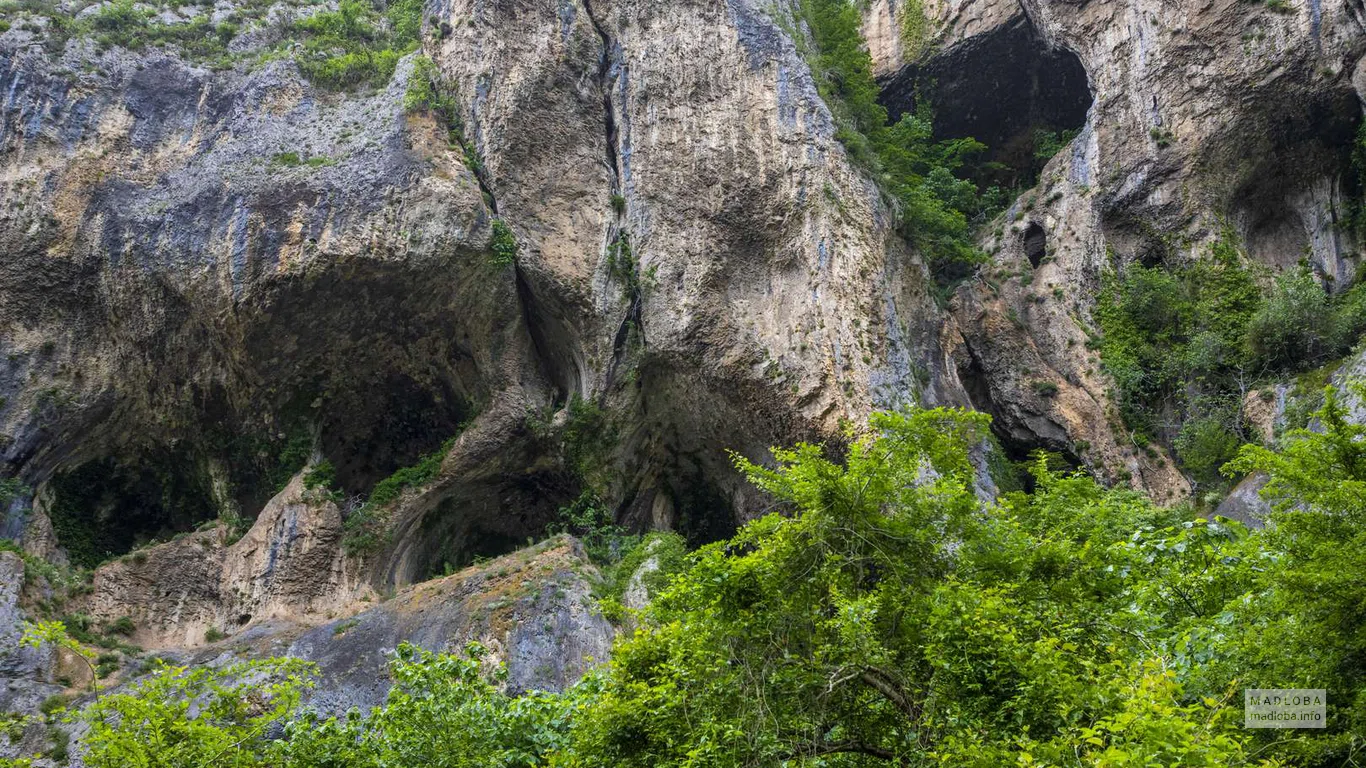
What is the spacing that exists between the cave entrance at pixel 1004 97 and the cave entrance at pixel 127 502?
66.8 ft

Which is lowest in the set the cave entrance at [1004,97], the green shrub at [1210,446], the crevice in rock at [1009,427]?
the green shrub at [1210,446]

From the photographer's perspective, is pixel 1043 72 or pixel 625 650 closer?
pixel 625 650

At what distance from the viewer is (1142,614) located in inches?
323

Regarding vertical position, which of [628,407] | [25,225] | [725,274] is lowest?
[628,407]

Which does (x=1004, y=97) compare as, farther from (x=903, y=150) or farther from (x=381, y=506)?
(x=381, y=506)

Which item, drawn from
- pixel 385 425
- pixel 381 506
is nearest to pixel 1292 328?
pixel 381 506

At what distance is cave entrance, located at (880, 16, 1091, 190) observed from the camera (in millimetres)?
27562

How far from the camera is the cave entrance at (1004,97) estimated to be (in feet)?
90.4

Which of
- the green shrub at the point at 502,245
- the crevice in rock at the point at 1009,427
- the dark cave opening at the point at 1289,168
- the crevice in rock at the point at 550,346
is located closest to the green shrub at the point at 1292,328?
the dark cave opening at the point at 1289,168

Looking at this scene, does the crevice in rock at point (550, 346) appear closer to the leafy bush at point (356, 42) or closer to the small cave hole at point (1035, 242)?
the leafy bush at point (356, 42)

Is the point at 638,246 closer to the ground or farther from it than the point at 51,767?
farther from it

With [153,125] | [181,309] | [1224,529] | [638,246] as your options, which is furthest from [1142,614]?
[153,125]

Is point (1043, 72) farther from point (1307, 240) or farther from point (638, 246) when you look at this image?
point (638, 246)

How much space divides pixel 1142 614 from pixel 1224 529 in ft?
4.75
